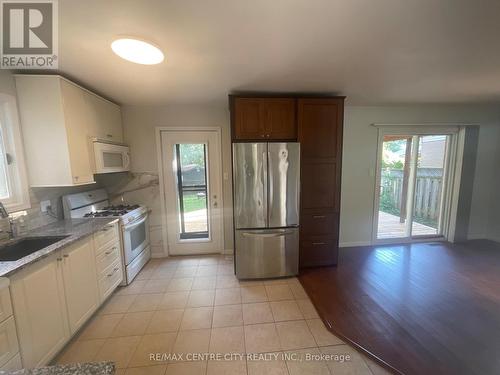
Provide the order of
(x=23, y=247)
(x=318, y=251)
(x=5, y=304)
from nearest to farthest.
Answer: (x=5, y=304) → (x=23, y=247) → (x=318, y=251)

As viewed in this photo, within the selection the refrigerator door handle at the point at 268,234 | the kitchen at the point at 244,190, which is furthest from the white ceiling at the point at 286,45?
the refrigerator door handle at the point at 268,234

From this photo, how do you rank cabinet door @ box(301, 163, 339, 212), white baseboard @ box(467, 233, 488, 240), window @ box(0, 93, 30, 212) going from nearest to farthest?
Result: window @ box(0, 93, 30, 212) → cabinet door @ box(301, 163, 339, 212) → white baseboard @ box(467, 233, 488, 240)

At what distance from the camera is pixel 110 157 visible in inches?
108

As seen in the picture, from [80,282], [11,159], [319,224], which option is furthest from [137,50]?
[319,224]

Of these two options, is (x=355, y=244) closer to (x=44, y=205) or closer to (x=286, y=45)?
(x=286, y=45)

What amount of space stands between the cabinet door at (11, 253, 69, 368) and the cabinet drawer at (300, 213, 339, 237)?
2.54 metres

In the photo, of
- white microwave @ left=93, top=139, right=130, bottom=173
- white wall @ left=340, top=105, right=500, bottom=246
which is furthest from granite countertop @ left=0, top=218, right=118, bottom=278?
white wall @ left=340, top=105, right=500, bottom=246

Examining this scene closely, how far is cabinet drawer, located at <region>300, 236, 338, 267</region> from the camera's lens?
2910 millimetres

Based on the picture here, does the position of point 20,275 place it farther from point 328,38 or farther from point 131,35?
point 328,38

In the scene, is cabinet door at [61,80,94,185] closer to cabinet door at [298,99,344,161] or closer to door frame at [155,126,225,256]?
door frame at [155,126,225,256]

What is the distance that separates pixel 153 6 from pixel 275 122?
1729 mm

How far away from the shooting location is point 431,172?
3.78 metres

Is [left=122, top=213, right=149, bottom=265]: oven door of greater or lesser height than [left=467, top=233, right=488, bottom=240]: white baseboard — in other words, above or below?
above

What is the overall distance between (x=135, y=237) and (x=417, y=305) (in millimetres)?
3433
